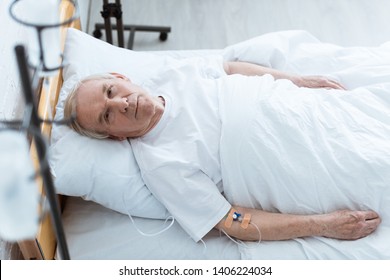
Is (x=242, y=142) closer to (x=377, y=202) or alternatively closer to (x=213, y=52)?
(x=377, y=202)

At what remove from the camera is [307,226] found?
1.46 metres

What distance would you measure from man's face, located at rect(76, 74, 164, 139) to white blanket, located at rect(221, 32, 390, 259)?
26 cm

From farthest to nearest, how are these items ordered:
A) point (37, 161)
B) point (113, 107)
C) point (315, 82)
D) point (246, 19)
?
point (246, 19), point (315, 82), point (113, 107), point (37, 161)

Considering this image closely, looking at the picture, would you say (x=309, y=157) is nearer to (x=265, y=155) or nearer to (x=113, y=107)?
(x=265, y=155)

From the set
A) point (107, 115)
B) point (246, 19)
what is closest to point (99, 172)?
point (107, 115)

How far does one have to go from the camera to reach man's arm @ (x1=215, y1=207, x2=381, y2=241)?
1.45 metres

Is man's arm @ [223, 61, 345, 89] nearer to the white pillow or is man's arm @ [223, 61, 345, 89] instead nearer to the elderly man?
the elderly man

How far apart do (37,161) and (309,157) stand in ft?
2.55

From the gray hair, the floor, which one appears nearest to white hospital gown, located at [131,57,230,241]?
the gray hair

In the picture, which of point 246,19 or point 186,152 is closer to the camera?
point 186,152

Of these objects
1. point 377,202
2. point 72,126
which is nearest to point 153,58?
point 72,126

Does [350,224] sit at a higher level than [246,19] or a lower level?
lower

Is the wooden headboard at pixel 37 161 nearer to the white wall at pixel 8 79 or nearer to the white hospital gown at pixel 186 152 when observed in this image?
the white wall at pixel 8 79
